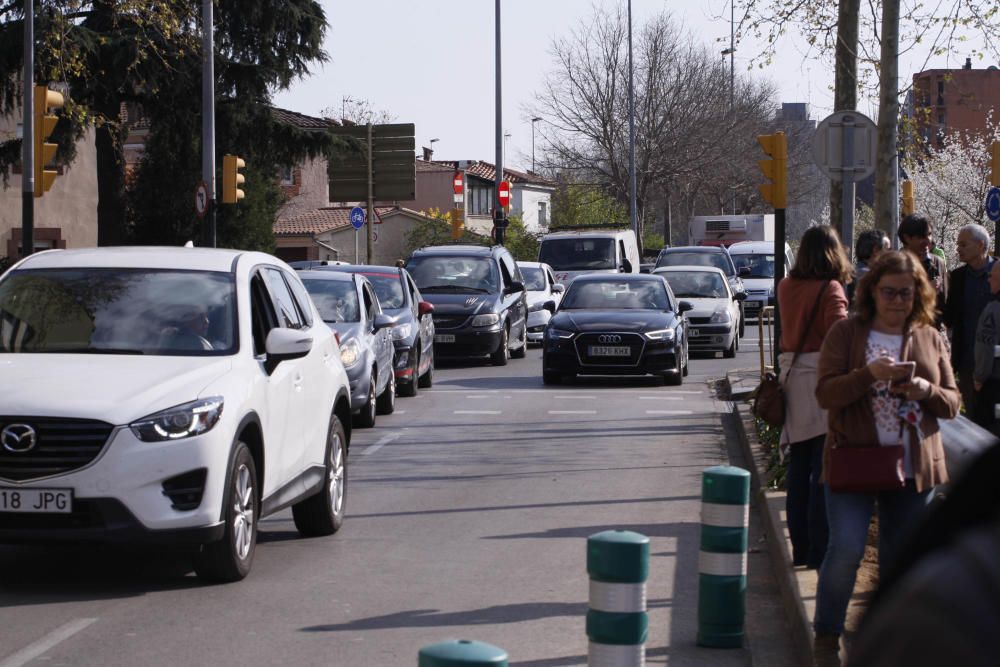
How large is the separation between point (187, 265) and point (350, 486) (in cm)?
378

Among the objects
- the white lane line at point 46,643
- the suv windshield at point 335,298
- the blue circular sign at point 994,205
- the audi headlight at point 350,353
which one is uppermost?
the blue circular sign at point 994,205

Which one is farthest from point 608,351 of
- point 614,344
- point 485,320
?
point 485,320

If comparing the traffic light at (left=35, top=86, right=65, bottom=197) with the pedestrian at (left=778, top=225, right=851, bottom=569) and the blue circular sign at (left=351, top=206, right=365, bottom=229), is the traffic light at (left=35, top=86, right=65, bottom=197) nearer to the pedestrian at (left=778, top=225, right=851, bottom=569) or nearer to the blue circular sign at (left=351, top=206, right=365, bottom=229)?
the pedestrian at (left=778, top=225, right=851, bottom=569)

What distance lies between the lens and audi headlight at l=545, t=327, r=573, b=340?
21781mm

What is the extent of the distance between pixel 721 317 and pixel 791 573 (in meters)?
20.1

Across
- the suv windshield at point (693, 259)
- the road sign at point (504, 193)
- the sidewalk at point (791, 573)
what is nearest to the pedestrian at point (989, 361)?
the sidewalk at point (791, 573)

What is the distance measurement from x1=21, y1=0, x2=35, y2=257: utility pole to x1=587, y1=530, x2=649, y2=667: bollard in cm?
1838

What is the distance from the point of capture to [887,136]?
15.4 metres

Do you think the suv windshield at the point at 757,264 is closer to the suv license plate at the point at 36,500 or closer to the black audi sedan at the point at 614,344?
the black audi sedan at the point at 614,344

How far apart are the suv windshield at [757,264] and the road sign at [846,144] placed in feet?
82.3

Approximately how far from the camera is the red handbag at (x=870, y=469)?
19.4ft

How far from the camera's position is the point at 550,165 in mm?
66062

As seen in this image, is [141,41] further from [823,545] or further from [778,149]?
[823,545]

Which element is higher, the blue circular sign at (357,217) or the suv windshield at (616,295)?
the blue circular sign at (357,217)
